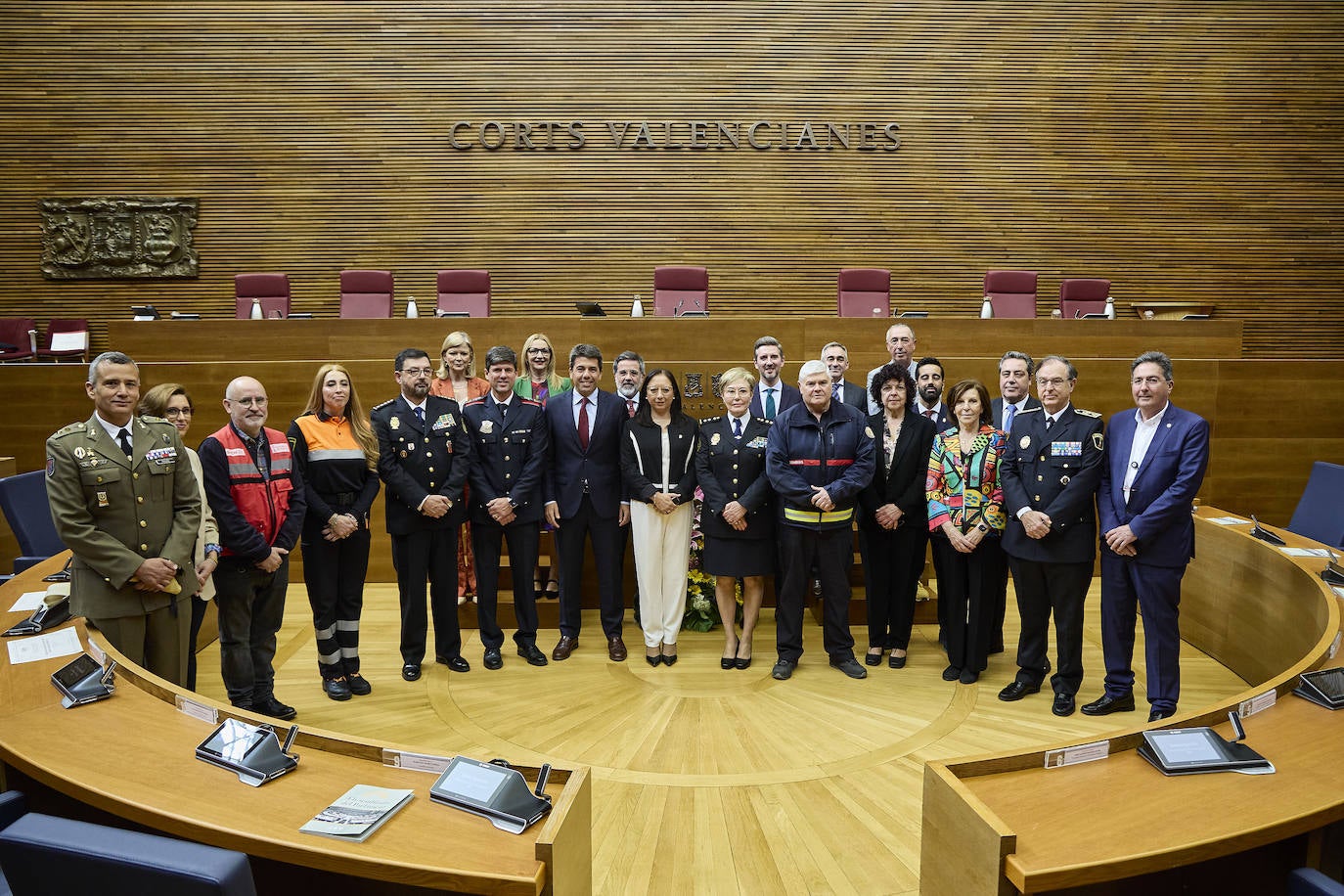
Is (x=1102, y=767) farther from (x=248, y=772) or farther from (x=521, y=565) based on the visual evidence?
(x=521, y=565)

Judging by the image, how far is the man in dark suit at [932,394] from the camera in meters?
4.27

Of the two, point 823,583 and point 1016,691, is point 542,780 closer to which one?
point 823,583

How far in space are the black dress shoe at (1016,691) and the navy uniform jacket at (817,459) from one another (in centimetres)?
102

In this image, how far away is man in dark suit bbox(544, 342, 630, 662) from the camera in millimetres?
4266

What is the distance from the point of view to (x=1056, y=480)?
3586 mm

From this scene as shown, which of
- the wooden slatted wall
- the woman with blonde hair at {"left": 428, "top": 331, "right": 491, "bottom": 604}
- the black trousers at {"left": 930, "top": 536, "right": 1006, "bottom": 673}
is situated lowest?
the black trousers at {"left": 930, "top": 536, "right": 1006, "bottom": 673}

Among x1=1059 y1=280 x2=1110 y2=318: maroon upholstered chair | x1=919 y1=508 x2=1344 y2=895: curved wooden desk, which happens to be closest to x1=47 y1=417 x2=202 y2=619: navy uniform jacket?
x1=919 y1=508 x2=1344 y2=895: curved wooden desk

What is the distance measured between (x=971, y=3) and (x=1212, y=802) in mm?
8986

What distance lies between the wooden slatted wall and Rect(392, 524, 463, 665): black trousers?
510 centimetres

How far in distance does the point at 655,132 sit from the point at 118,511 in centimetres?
699

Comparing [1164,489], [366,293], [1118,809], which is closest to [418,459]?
[1118,809]

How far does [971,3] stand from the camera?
8742mm

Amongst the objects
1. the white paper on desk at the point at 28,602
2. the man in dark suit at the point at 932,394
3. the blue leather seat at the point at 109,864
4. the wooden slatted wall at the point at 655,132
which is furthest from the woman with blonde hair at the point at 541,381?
the wooden slatted wall at the point at 655,132

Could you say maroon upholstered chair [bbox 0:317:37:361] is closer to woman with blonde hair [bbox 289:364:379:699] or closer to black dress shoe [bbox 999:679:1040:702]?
woman with blonde hair [bbox 289:364:379:699]
